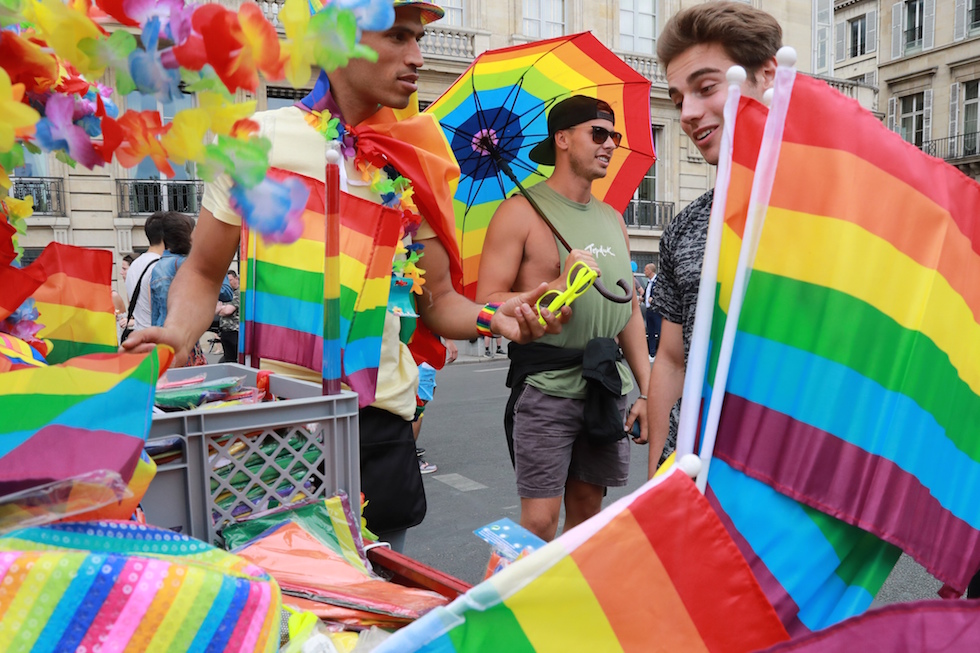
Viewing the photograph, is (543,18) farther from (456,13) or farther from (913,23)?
(913,23)

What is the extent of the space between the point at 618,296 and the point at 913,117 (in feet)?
96.4

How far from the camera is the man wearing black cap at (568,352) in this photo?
8.90 ft

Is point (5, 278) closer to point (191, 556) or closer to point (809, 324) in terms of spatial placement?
point (191, 556)

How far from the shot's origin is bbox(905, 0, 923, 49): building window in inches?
1051

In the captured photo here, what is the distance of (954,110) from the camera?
25938 mm

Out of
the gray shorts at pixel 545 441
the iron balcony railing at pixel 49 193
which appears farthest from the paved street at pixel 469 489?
the iron balcony railing at pixel 49 193

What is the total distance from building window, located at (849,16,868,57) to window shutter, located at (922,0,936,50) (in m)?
2.63

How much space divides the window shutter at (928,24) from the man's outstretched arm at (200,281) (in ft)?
99.0

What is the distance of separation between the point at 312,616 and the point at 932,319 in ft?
2.85

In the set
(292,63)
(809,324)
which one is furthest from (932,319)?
(292,63)

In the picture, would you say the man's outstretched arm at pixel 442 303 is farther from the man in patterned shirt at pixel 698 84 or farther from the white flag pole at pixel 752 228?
the white flag pole at pixel 752 228

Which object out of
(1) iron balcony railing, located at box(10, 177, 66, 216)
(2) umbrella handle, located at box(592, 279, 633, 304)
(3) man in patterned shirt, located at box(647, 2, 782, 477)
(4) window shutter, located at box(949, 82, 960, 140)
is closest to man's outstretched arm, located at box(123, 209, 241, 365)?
(3) man in patterned shirt, located at box(647, 2, 782, 477)

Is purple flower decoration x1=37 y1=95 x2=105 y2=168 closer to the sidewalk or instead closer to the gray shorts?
the gray shorts

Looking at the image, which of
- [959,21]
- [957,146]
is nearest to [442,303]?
[957,146]
